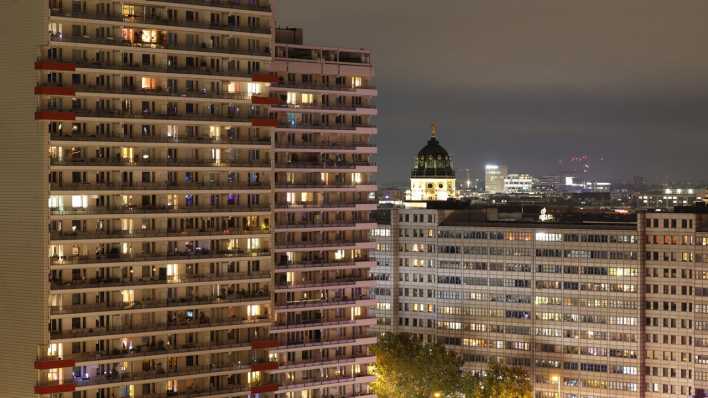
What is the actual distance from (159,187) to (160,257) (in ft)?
31.4

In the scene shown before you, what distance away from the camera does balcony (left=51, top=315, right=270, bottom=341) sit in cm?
13575

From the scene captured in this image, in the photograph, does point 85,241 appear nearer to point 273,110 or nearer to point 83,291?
point 83,291

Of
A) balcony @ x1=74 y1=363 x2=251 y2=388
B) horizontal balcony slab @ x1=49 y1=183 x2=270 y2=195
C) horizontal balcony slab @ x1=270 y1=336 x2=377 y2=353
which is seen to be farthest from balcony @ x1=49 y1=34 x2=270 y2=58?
horizontal balcony slab @ x1=270 y1=336 x2=377 y2=353

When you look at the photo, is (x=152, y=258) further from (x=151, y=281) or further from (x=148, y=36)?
(x=148, y=36)

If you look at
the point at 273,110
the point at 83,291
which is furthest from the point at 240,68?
the point at 83,291

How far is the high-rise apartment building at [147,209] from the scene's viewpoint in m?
135

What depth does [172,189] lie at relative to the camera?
14425 cm

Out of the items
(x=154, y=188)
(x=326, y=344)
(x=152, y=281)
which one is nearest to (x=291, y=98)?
(x=154, y=188)

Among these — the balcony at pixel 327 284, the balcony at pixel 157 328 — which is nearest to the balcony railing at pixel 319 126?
the balcony at pixel 327 284

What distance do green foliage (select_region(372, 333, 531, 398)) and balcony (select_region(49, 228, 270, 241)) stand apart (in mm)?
52451

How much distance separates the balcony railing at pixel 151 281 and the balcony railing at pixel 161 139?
60.7ft

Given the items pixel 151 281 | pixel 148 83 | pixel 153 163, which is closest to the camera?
pixel 151 281

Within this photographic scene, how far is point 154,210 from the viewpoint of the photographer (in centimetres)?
14325

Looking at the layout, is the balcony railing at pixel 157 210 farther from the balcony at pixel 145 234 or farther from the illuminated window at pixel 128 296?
the illuminated window at pixel 128 296
